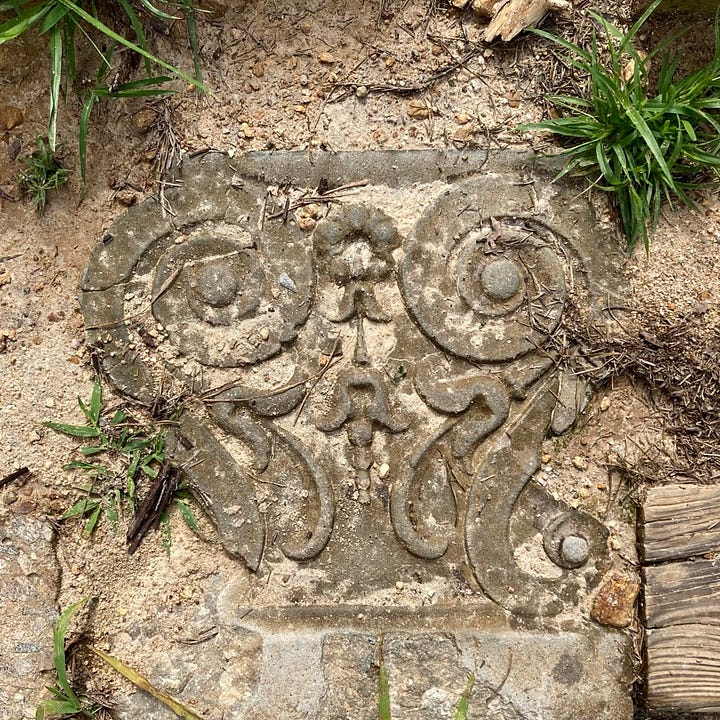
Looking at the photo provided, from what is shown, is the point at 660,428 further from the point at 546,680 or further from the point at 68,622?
the point at 68,622

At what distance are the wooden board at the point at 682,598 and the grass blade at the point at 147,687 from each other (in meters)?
1.50

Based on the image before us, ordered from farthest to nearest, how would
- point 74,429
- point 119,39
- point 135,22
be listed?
point 74,429, point 135,22, point 119,39

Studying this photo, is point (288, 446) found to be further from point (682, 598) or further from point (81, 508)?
point (682, 598)

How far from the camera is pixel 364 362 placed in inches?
93.5

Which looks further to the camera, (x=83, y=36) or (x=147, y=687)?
(x=83, y=36)

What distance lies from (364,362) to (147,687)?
1285 mm

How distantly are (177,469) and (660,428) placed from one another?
5.48 feet

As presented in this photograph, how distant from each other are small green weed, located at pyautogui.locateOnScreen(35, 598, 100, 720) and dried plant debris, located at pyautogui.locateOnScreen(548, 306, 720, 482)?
184cm

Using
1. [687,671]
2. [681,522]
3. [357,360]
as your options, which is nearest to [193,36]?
[357,360]

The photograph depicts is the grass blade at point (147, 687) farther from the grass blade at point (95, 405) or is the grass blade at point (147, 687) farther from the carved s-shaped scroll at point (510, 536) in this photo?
the carved s-shaped scroll at point (510, 536)

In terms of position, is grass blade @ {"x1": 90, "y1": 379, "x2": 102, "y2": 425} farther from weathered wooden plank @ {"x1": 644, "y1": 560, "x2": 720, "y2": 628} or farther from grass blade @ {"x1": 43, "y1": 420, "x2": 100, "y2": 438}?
weathered wooden plank @ {"x1": 644, "y1": 560, "x2": 720, "y2": 628}

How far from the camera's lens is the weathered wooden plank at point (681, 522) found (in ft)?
7.47

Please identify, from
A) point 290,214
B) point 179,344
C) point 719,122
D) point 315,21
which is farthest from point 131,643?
point 719,122

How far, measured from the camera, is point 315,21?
8.07 feet
